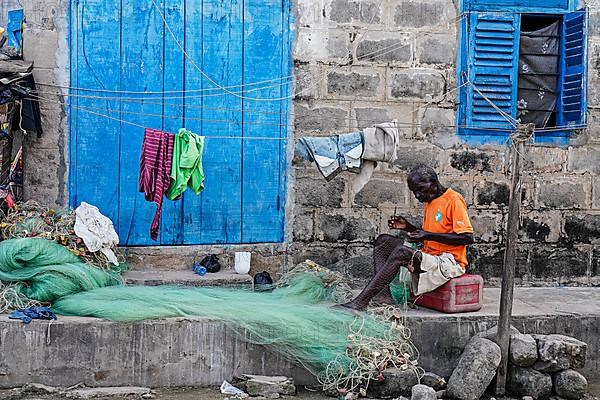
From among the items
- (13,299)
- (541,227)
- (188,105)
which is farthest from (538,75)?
(13,299)

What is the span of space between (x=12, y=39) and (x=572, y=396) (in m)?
5.86

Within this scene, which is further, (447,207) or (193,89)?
(193,89)

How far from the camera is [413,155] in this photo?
26.6 ft

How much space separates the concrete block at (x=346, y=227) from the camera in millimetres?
8031

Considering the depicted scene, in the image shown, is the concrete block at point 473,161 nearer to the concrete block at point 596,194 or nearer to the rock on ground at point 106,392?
the concrete block at point 596,194

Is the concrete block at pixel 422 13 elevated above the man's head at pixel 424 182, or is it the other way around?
the concrete block at pixel 422 13

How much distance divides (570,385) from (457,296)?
1.15 meters

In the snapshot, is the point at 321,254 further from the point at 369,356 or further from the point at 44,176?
the point at 44,176

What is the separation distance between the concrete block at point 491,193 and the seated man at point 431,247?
1511mm

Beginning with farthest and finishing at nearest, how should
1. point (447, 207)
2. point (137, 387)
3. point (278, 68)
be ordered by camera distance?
point (278, 68) < point (447, 207) < point (137, 387)

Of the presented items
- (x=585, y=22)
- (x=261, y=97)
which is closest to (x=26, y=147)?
(x=261, y=97)

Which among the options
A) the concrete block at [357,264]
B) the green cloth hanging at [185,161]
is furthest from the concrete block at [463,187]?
the green cloth hanging at [185,161]

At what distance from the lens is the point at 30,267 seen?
6480 mm

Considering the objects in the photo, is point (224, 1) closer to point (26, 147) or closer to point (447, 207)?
point (26, 147)
